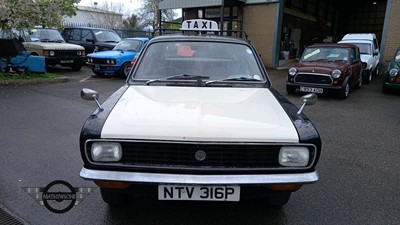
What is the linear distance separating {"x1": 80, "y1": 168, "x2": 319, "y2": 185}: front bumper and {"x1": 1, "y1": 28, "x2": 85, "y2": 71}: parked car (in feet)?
37.1

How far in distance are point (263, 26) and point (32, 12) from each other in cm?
1115

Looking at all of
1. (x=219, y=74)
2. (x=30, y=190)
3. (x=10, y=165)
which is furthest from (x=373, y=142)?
(x=10, y=165)

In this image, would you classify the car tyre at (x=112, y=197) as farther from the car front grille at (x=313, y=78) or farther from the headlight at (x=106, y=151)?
the car front grille at (x=313, y=78)

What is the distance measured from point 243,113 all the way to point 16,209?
2.37m

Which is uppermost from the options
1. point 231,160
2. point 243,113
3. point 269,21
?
point 269,21

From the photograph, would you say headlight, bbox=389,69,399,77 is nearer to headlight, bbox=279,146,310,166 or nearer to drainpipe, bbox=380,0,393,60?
drainpipe, bbox=380,0,393,60

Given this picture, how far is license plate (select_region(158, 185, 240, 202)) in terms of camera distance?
94.7 inches

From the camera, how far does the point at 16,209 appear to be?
10.0 feet

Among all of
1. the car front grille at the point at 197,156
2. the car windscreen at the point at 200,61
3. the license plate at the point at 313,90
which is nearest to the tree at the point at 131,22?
the license plate at the point at 313,90

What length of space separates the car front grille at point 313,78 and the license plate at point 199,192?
7384 millimetres

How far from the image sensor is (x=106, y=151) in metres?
2.43

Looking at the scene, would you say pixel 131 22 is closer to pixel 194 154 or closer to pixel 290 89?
pixel 290 89

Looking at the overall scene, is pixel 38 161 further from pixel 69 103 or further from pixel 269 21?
pixel 269 21

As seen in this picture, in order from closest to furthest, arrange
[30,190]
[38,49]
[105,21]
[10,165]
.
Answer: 1. [30,190]
2. [10,165]
3. [38,49]
4. [105,21]
